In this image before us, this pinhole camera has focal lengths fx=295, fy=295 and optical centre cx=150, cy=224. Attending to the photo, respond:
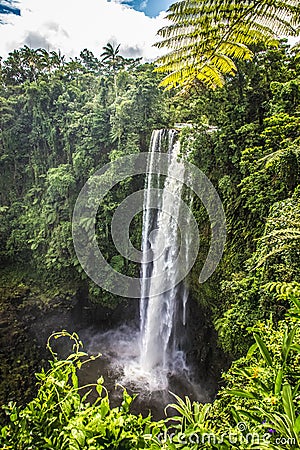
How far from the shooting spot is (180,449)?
0.92m

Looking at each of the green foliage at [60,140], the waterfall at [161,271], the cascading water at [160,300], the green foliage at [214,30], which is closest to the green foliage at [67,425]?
the green foliage at [214,30]

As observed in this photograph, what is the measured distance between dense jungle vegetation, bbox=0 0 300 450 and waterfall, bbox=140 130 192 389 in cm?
71

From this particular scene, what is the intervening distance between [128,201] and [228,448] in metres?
8.05

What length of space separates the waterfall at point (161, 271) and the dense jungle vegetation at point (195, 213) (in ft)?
2.31

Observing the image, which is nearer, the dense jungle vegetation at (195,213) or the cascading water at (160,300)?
the dense jungle vegetation at (195,213)

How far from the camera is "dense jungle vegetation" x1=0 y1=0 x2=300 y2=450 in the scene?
100 centimetres

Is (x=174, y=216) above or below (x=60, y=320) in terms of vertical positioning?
above

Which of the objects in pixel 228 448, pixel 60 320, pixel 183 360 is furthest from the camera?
pixel 60 320

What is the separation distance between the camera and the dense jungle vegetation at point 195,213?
39.3 inches

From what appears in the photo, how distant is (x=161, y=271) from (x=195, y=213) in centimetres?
192

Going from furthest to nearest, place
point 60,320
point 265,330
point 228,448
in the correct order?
1. point 60,320
2. point 265,330
3. point 228,448

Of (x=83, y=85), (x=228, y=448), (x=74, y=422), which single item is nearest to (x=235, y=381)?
(x=228, y=448)

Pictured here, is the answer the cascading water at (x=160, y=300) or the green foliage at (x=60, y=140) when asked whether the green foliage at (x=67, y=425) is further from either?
the green foliage at (x=60, y=140)

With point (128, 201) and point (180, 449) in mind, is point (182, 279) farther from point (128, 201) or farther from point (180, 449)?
point (180, 449)
